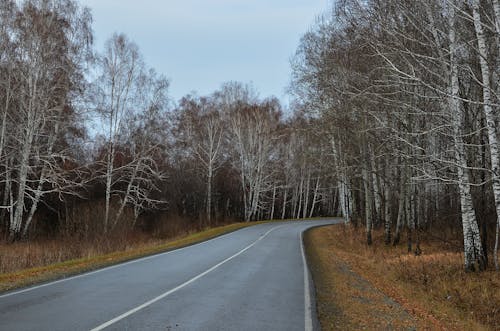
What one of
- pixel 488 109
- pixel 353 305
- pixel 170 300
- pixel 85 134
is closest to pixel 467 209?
pixel 488 109

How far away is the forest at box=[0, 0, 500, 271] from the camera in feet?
34.8

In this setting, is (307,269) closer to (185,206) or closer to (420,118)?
(420,118)

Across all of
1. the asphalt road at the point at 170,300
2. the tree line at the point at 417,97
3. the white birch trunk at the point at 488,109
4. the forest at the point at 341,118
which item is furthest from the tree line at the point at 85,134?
the white birch trunk at the point at 488,109

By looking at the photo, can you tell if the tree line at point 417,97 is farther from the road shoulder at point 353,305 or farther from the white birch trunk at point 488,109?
the road shoulder at point 353,305

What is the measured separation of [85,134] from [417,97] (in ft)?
65.9

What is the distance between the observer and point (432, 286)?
36.3ft

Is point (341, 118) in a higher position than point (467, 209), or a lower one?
higher

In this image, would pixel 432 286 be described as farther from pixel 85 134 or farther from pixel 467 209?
pixel 85 134

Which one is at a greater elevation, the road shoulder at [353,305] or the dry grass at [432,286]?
the road shoulder at [353,305]

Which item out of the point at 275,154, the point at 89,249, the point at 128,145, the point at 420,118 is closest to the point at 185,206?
the point at 275,154

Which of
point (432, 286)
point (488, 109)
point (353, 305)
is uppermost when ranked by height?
point (488, 109)

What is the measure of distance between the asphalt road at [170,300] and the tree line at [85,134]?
1067 cm

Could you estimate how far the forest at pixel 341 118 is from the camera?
10617 mm

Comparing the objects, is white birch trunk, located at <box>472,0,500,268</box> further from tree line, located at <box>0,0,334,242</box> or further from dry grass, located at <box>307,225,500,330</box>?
tree line, located at <box>0,0,334,242</box>
